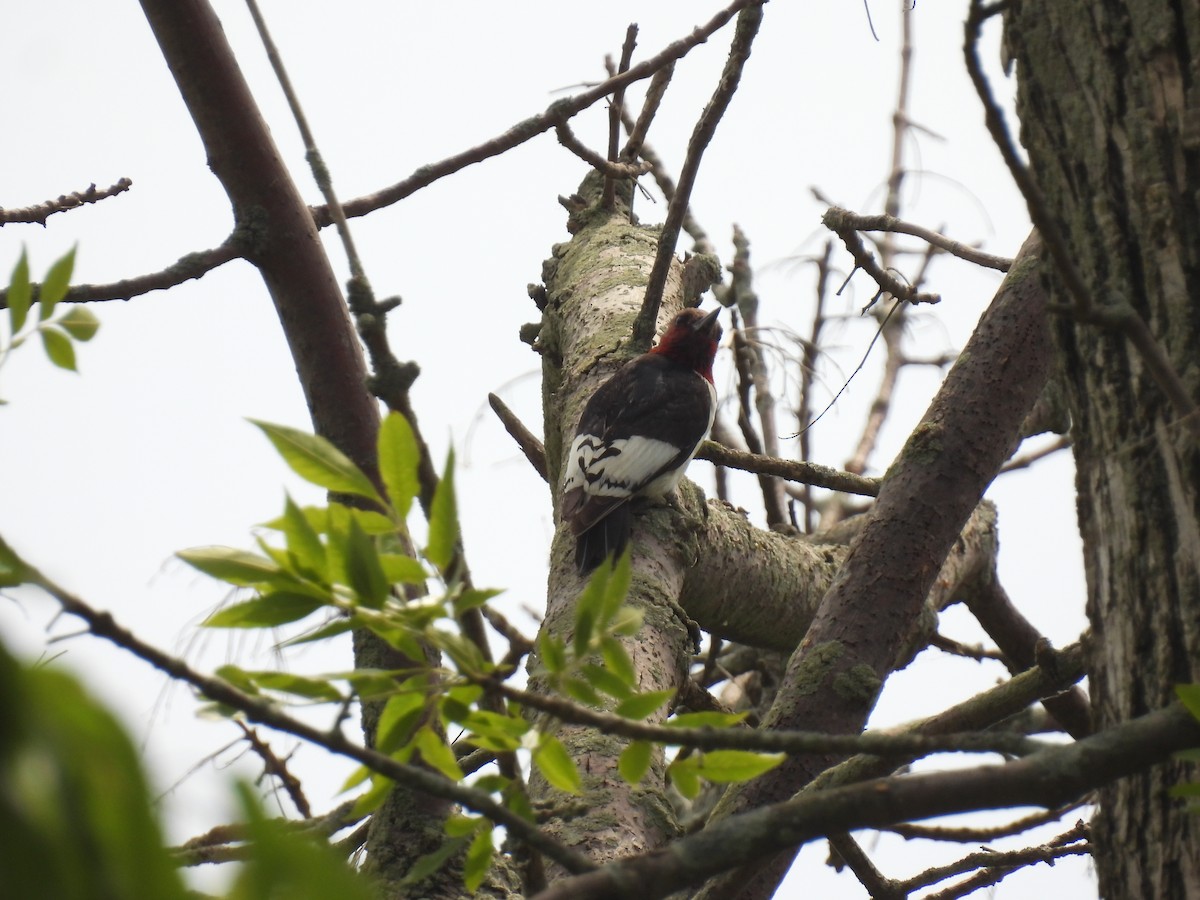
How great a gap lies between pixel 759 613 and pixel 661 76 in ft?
6.10

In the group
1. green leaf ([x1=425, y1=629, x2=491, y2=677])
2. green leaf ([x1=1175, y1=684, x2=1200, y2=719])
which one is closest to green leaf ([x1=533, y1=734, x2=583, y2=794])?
green leaf ([x1=425, y1=629, x2=491, y2=677])

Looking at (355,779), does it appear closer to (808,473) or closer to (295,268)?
(295,268)

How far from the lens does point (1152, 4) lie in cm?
132

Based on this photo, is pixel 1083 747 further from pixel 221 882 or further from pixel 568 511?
pixel 568 511

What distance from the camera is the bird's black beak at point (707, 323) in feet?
18.5

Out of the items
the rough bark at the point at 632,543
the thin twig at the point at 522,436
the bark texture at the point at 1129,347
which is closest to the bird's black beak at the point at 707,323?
the rough bark at the point at 632,543

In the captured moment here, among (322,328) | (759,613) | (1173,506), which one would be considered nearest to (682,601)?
(759,613)

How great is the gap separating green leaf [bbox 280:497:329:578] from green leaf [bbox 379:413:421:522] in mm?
86

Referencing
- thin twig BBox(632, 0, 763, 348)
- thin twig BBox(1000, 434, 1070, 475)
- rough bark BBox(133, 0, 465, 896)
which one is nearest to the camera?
rough bark BBox(133, 0, 465, 896)

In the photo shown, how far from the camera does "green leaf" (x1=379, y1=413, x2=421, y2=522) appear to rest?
1.04 m

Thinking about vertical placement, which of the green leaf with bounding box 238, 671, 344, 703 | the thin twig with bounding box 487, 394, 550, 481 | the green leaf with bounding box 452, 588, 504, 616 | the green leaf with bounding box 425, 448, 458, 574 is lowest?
the green leaf with bounding box 238, 671, 344, 703

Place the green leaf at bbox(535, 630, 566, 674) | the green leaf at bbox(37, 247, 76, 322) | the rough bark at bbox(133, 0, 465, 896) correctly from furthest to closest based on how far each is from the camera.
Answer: the rough bark at bbox(133, 0, 465, 896) < the green leaf at bbox(37, 247, 76, 322) < the green leaf at bbox(535, 630, 566, 674)

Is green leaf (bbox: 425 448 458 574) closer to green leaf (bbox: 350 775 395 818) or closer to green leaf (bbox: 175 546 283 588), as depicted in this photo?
green leaf (bbox: 175 546 283 588)

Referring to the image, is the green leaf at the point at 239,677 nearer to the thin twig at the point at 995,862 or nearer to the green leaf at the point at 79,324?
the green leaf at the point at 79,324
